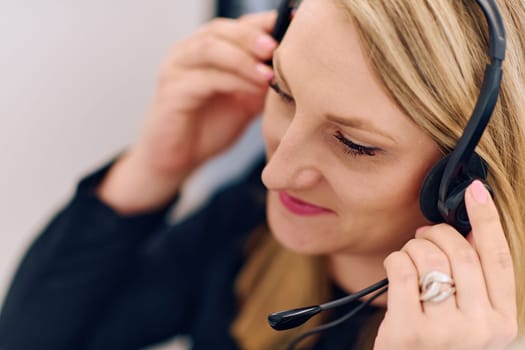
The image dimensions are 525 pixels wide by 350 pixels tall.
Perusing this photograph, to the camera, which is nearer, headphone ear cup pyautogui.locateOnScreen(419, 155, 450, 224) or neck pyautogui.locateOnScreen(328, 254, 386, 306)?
headphone ear cup pyautogui.locateOnScreen(419, 155, 450, 224)

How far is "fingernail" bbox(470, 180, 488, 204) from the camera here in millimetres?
587

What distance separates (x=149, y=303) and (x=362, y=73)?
0.68 metres

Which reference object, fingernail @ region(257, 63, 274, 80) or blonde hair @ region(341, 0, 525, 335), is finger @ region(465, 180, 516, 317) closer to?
blonde hair @ region(341, 0, 525, 335)

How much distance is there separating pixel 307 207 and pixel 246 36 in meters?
0.26

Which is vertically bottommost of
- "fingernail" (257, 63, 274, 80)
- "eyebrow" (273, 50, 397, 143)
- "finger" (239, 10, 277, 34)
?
"fingernail" (257, 63, 274, 80)

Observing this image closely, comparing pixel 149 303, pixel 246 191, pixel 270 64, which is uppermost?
pixel 270 64

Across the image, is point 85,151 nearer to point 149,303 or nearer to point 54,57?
point 54,57

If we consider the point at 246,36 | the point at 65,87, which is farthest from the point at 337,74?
the point at 65,87

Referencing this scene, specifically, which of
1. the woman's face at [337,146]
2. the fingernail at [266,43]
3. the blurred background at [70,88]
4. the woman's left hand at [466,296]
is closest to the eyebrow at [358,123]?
the woman's face at [337,146]

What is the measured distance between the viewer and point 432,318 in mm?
581

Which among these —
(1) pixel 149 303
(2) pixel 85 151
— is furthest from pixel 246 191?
(2) pixel 85 151

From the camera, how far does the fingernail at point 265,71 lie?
0.79 meters

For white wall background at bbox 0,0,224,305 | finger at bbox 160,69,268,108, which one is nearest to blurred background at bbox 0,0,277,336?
white wall background at bbox 0,0,224,305

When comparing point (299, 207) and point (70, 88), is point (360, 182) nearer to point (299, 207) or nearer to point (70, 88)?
point (299, 207)
